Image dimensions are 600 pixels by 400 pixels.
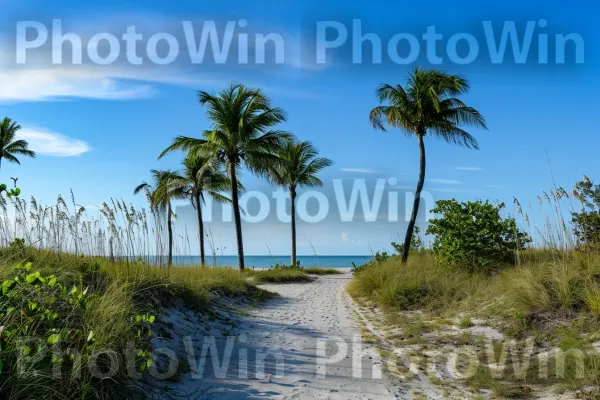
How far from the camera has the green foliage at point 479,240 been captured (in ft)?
43.6

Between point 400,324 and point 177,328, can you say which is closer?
point 177,328

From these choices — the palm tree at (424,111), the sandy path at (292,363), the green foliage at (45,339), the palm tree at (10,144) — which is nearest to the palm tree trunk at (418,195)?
the palm tree at (424,111)

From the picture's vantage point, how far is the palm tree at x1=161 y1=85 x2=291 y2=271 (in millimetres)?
23297

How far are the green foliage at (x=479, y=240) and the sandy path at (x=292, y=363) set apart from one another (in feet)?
15.4

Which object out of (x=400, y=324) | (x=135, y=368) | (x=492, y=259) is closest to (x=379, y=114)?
(x=492, y=259)

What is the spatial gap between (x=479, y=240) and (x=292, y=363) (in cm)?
873

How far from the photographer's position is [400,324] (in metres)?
9.24

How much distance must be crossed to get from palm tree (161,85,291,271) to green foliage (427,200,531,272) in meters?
11.6

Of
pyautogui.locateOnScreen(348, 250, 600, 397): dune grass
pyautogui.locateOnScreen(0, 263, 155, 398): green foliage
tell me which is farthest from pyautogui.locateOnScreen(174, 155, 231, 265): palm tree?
pyautogui.locateOnScreen(0, 263, 155, 398): green foliage

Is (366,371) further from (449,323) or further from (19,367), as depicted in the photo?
(19,367)

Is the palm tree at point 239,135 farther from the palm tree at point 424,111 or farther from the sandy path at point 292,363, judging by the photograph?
the sandy path at point 292,363

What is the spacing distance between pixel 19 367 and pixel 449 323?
23.3 ft

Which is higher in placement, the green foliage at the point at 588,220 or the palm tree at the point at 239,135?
the palm tree at the point at 239,135

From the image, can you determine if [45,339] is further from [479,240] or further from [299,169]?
[299,169]
